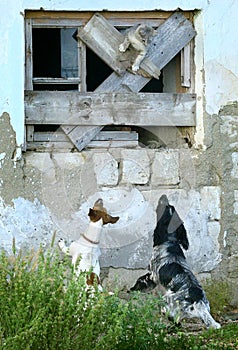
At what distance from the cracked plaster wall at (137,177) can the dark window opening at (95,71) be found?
7.94 ft

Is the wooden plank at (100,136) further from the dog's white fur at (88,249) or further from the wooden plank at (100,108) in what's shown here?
the dog's white fur at (88,249)

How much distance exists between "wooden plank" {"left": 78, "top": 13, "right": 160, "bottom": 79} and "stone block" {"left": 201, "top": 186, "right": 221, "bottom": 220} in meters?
1.16

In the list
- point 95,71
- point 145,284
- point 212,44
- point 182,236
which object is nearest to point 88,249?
point 145,284

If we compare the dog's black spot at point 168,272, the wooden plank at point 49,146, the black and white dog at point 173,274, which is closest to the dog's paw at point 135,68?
the wooden plank at point 49,146

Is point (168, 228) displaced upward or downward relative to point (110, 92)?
downward

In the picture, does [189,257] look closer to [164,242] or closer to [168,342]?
[164,242]

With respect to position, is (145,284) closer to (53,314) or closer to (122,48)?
(122,48)

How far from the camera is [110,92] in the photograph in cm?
856

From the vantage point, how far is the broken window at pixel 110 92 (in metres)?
8.47

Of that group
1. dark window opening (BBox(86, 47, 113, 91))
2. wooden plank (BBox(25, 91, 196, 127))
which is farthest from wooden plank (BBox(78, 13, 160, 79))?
dark window opening (BBox(86, 47, 113, 91))

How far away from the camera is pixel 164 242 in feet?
26.6

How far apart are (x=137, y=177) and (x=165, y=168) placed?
0.28 m

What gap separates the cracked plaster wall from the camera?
823 centimetres

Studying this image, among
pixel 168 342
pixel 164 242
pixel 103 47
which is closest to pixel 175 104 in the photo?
pixel 103 47
